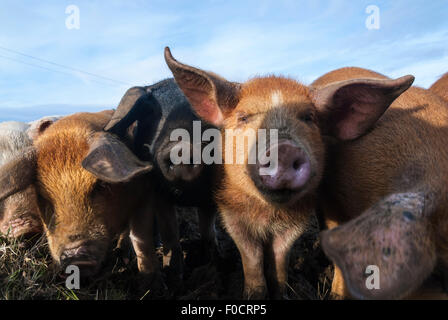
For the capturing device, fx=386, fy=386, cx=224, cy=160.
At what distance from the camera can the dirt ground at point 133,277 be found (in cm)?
276

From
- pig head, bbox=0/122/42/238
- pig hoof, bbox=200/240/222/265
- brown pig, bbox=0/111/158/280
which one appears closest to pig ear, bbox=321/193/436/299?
brown pig, bbox=0/111/158/280

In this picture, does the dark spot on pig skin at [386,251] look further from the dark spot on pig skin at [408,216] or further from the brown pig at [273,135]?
the brown pig at [273,135]

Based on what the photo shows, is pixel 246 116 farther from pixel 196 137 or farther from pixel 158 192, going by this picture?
pixel 158 192

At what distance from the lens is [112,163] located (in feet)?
8.22

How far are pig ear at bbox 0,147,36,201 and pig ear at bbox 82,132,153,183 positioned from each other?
1.69 feet

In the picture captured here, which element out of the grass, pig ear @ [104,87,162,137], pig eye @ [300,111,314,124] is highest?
pig ear @ [104,87,162,137]

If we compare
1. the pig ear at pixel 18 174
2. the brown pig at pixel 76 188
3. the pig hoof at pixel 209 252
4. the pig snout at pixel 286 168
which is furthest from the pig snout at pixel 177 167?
the pig hoof at pixel 209 252

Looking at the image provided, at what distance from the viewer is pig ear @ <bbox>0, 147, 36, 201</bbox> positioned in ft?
8.98

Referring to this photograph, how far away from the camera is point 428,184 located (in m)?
2.11

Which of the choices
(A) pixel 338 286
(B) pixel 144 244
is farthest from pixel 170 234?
(A) pixel 338 286

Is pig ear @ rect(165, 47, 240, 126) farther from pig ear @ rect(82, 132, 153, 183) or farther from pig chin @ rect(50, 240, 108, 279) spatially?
pig chin @ rect(50, 240, 108, 279)
